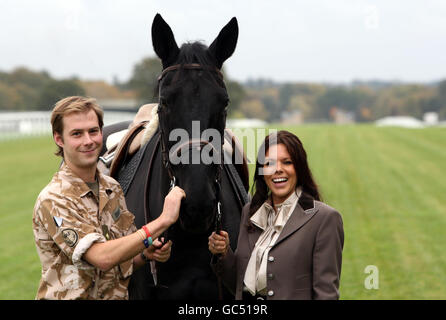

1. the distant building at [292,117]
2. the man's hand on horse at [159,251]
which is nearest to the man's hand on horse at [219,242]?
the man's hand on horse at [159,251]

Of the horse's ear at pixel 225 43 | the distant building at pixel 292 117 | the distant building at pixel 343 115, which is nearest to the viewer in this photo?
the horse's ear at pixel 225 43

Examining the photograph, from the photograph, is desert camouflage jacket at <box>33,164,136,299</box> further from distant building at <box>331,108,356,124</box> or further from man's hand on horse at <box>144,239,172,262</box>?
distant building at <box>331,108,356,124</box>

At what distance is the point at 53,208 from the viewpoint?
271 cm

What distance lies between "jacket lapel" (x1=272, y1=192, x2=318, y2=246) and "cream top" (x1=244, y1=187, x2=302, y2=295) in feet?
0.09

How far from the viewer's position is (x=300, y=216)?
2961mm

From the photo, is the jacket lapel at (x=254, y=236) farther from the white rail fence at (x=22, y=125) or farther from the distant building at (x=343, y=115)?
the distant building at (x=343, y=115)

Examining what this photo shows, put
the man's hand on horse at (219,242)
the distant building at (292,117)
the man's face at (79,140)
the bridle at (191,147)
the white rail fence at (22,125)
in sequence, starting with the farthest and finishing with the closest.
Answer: the distant building at (292,117) → the white rail fence at (22,125) → the man's hand on horse at (219,242) → the bridle at (191,147) → the man's face at (79,140)

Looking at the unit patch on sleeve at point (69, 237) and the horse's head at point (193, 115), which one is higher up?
the horse's head at point (193, 115)

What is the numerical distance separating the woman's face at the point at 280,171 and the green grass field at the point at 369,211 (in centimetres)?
207

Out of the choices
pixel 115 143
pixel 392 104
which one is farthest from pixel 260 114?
pixel 115 143

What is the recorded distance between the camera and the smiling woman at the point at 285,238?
2.85 m

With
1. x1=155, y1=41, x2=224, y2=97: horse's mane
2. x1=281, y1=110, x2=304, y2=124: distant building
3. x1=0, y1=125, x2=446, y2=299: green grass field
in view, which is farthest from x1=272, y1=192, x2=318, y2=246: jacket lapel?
x1=281, y1=110, x2=304, y2=124: distant building

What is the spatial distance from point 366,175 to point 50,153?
14.0m
